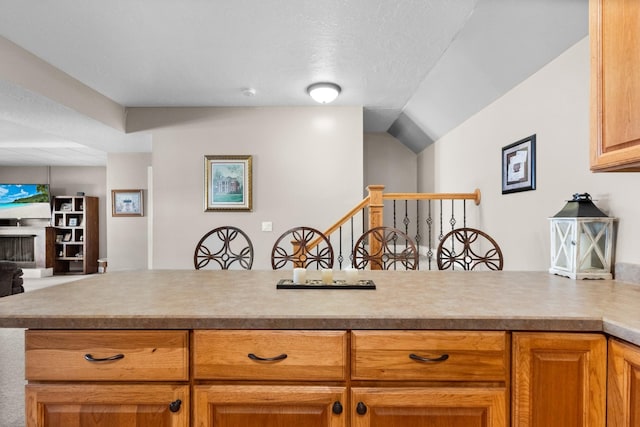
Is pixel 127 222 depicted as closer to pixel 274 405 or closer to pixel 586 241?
pixel 274 405

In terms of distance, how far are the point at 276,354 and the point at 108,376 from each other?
1.70 feet

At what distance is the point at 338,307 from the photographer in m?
1.13

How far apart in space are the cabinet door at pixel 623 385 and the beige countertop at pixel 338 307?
1.9 inches

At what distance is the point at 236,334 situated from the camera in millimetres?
1031

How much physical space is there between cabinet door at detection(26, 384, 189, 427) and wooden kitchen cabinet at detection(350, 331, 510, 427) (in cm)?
55

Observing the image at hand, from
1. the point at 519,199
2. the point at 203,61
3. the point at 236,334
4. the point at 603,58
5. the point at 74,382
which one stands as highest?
the point at 203,61

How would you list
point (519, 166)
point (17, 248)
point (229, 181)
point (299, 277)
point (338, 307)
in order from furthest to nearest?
point (17, 248) < point (229, 181) < point (519, 166) < point (299, 277) < point (338, 307)

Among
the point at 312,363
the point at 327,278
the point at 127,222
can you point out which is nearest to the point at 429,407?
the point at 312,363

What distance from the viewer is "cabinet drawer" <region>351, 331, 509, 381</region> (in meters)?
1.01

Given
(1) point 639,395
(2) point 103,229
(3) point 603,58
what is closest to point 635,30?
(3) point 603,58

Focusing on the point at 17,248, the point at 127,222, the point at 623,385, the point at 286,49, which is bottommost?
the point at 17,248

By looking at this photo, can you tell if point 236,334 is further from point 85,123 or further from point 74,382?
point 85,123

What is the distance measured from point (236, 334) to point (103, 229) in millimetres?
7955

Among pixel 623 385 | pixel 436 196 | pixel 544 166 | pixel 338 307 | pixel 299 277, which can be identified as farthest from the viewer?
pixel 436 196
